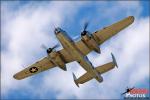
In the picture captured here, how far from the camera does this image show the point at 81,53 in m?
65.2

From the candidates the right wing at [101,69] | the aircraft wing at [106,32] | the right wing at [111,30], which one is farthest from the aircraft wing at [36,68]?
the right wing at [111,30]

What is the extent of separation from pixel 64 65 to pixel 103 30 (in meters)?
8.07

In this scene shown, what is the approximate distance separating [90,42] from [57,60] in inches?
233

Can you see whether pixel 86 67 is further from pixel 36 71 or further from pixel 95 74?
pixel 36 71

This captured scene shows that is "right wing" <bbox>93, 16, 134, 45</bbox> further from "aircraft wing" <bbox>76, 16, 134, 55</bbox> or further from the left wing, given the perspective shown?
the left wing

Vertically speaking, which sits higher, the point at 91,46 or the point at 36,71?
the point at 91,46

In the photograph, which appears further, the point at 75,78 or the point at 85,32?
the point at 75,78

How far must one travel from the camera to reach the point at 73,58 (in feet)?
219

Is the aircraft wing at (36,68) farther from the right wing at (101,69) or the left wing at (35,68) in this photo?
the right wing at (101,69)

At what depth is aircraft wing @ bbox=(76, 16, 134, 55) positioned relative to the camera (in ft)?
210

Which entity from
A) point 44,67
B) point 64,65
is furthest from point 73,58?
point 44,67

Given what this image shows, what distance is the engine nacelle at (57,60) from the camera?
66244mm

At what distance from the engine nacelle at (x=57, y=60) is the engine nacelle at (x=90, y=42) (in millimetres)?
4884

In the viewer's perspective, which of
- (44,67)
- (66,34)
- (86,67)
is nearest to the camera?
(66,34)
